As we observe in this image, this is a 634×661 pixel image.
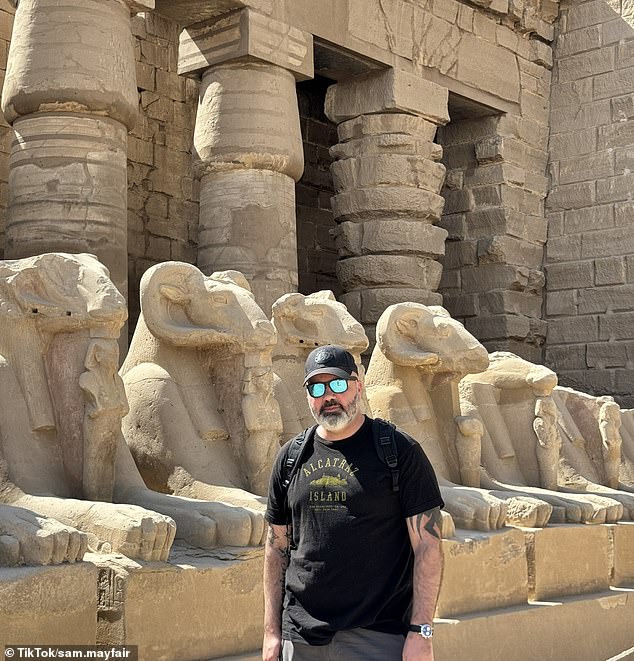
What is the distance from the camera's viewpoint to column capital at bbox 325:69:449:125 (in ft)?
29.7

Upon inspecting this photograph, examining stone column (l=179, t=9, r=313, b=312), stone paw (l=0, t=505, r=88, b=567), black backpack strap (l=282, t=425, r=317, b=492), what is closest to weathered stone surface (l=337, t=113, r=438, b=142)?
stone column (l=179, t=9, r=313, b=312)

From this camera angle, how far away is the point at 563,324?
1042 centimetres

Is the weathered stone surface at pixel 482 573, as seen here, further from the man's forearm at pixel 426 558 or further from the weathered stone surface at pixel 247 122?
the weathered stone surface at pixel 247 122

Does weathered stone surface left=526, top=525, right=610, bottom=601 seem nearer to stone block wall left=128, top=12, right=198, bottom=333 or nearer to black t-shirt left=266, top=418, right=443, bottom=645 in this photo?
black t-shirt left=266, top=418, right=443, bottom=645

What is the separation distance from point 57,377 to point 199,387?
795mm

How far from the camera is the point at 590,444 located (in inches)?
284

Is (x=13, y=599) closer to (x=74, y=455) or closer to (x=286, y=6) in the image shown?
(x=74, y=455)

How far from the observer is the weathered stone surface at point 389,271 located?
898 centimetres

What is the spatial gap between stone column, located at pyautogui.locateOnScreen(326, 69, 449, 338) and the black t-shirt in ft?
19.9

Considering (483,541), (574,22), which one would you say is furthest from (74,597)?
(574,22)

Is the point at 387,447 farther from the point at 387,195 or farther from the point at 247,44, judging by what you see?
the point at 387,195

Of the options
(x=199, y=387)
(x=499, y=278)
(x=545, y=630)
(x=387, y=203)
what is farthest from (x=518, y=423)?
(x=499, y=278)

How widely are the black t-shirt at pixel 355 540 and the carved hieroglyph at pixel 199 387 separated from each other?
1.78 meters

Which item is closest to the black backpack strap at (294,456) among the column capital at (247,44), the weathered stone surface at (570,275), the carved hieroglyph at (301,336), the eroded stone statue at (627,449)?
the carved hieroglyph at (301,336)
